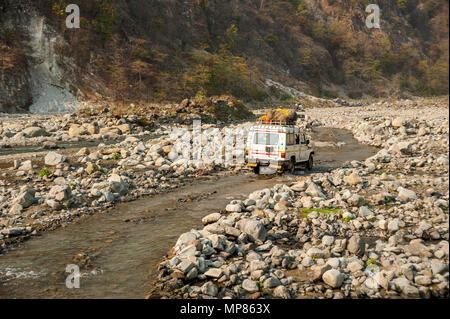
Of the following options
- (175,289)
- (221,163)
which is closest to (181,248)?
(175,289)

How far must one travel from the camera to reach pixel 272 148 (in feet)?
61.4

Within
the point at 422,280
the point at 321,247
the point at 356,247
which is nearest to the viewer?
the point at 422,280

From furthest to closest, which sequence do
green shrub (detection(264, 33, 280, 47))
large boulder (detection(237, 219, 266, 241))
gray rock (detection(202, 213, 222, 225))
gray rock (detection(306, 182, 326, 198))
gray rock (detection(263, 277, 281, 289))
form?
green shrub (detection(264, 33, 280, 47))
gray rock (detection(306, 182, 326, 198))
gray rock (detection(202, 213, 222, 225))
large boulder (detection(237, 219, 266, 241))
gray rock (detection(263, 277, 281, 289))

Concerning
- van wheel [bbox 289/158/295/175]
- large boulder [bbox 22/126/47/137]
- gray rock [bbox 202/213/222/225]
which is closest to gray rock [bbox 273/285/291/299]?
gray rock [bbox 202/213/222/225]

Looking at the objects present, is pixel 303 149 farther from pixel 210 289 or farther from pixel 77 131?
pixel 77 131

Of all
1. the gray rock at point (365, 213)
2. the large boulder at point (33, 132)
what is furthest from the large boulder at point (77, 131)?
the gray rock at point (365, 213)

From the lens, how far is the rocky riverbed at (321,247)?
754 centimetres

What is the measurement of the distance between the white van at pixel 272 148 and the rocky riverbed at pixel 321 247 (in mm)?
3413

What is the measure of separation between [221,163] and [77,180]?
8648 mm

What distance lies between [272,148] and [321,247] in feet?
31.4

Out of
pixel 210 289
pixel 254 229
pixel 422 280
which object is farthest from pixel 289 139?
pixel 210 289

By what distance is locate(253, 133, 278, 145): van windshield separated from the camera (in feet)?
60.8

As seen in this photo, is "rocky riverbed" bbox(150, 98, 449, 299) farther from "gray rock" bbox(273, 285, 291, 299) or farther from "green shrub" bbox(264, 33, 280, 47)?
"green shrub" bbox(264, 33, 280, 47)
